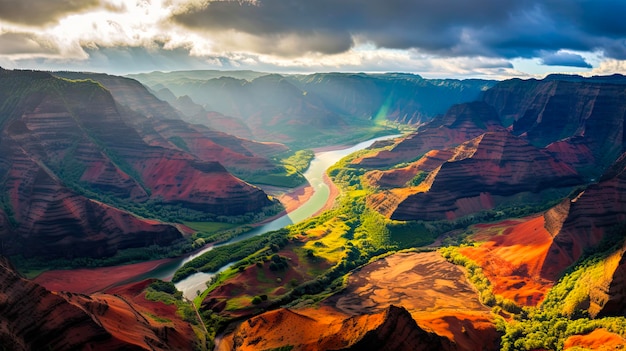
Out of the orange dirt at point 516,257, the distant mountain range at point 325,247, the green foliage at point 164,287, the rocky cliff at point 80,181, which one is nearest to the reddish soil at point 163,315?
the distant mountain range at point 325,247

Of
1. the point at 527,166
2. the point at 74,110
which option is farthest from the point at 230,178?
the point at 527,166

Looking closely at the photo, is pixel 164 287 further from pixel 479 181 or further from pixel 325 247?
pixel 479 181

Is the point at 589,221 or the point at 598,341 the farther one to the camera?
the point at 589,221

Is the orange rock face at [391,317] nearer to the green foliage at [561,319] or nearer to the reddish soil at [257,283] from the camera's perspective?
the green foliage at [561,319]

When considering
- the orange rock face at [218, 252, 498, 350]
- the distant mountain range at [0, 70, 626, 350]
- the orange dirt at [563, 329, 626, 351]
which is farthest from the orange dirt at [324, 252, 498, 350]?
the orange dirt at [563, 329, 626, 351]

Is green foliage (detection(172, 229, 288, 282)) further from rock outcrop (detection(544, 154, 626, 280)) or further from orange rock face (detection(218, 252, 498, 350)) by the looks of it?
rock outcrop (detection(544, 154, 626, 280))

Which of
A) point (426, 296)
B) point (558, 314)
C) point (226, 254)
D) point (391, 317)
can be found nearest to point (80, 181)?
point (226, 254)
